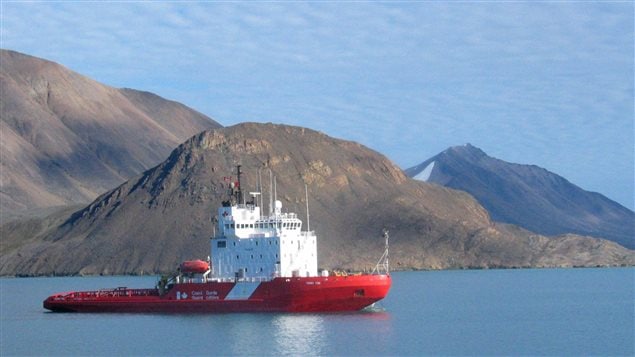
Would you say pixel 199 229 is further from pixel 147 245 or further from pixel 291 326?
pixel 291 326

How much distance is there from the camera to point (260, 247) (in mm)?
82625

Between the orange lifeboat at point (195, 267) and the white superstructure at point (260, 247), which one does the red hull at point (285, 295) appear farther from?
the white superstructure at point (260, 247)

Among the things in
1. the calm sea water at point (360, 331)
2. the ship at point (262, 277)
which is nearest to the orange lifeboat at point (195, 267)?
the ship at point (262, 277)

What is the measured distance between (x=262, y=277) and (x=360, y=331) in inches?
470

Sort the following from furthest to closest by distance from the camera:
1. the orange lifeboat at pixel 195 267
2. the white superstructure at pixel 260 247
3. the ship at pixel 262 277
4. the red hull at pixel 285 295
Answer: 1. the orange lifeboat at pixel 195 267
2. the white superstructure at pixel 260 247
3. the ship at pixel 262 277
4. the red hull at pixel 285 295

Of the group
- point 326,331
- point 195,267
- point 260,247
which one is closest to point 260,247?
point 260,247

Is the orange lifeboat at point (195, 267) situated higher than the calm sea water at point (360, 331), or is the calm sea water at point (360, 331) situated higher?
the orange lifeboat at point (195, 267)

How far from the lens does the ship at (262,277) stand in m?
80.6

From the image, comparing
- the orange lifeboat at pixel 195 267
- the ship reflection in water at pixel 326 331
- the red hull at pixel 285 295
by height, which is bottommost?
the ship reflection in water at pixel 326 331

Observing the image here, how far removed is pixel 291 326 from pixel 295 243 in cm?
939

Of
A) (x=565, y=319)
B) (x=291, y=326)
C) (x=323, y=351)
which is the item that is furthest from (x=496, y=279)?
(x=323, y=351)

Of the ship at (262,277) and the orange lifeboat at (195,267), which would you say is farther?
the orange lifeboat at (195,267)

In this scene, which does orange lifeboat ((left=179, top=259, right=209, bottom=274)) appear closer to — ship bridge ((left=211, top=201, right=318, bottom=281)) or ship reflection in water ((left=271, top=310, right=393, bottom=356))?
ship bridge ((left=211, top=201, right=318, bottom=281))

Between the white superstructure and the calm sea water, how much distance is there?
3254 mm
